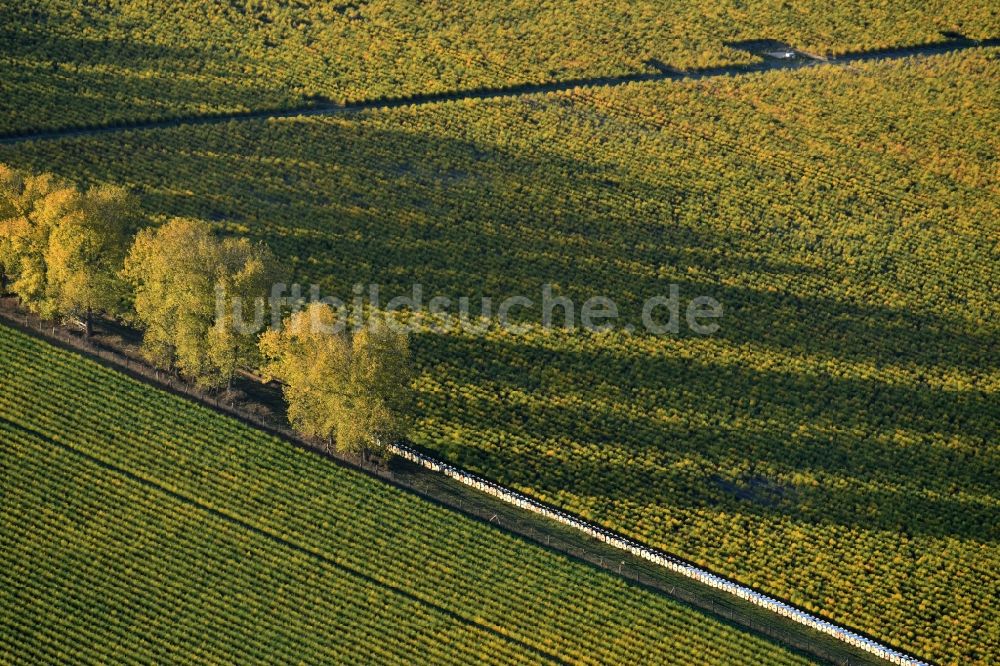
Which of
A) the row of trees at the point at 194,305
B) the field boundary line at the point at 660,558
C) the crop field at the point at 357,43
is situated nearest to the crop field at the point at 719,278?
the field boundary line at the point at 660,558

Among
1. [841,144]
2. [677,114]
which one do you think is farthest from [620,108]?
[841,144]

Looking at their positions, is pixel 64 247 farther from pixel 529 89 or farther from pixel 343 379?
pixel 529 89

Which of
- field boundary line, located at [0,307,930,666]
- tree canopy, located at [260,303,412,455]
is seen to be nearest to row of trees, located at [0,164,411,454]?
tree canopy, located at [260,303,412,455]

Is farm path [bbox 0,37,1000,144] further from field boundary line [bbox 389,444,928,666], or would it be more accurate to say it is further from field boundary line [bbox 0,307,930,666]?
field boundary line [bbox 389,444,928,666]

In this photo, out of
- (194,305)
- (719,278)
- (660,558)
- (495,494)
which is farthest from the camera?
(719,278)

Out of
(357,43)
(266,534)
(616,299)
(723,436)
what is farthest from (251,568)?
(357,43)

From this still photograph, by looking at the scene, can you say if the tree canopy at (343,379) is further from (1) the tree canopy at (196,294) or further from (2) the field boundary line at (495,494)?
(1) the tree canopy at (196,294)
